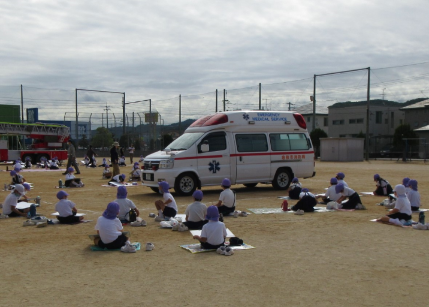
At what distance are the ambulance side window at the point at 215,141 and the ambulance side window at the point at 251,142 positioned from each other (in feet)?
1.79

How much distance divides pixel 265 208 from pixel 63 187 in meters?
9.75

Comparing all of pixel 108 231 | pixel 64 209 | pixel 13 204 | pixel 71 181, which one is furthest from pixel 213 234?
pixel 71 181

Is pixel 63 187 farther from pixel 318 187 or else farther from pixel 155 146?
pixel 155 146

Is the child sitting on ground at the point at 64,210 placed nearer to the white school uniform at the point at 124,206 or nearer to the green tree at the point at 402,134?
the white school uniform at the point at 124,206

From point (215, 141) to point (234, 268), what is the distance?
9.08 meters

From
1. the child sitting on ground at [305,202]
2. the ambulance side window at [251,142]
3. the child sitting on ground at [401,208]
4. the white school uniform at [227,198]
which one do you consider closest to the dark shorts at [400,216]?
the child sitting on ground at [401,208]

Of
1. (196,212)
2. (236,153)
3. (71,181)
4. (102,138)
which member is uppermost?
(102,138)

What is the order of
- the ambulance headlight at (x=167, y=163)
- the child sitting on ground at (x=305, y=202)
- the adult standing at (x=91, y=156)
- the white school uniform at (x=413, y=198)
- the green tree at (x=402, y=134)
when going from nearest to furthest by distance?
the white school uniform at (x=413, y=198), the child sitting on ground at (x=305, y=202), the ambulance headlight at (x=167, y=163), the adult standing at (x=91, y=156), the green tree at (x=402, y=134)

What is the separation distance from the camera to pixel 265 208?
483 inches

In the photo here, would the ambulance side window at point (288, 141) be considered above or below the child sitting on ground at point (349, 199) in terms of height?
above

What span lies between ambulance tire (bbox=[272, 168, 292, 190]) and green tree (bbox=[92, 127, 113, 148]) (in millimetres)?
41871

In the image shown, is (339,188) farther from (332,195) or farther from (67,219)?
(67,219)

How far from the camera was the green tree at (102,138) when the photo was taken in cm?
5631

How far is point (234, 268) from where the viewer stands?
643cm
